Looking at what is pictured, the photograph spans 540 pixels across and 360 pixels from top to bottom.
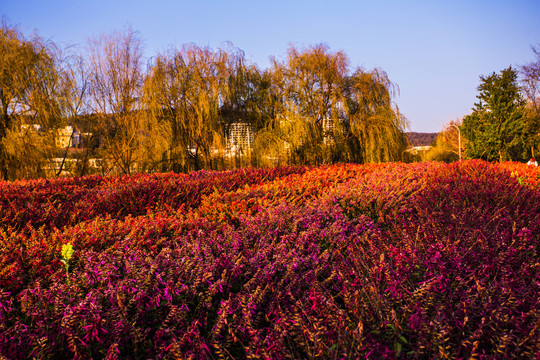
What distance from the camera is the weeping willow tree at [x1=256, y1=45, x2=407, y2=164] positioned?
52.1 feet

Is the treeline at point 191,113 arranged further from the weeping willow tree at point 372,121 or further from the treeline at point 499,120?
the treeline at point 499,120

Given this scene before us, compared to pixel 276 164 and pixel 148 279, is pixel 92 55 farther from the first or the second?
pixel 148 279

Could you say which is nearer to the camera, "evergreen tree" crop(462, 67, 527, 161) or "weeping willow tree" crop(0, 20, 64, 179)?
"weeping willow tree" crop(0, 20, 64, 179)

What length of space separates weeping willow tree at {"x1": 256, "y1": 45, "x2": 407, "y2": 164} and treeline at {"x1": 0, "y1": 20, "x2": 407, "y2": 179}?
0.05m

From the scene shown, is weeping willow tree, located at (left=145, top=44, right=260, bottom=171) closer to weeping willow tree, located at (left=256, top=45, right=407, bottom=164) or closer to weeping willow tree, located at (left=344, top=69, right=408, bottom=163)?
weeping willow tree, located at (left=256, top=45, right=407, bottom=164)

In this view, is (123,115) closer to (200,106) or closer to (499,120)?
(200,106)

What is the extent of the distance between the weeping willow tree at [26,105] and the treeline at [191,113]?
0.04 meters

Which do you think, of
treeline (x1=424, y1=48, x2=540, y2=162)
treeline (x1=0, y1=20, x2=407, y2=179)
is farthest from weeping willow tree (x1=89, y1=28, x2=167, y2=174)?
treeline (x1=424, y1=48, x2=540, y2=162)

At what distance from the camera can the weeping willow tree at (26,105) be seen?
1241 centimetres

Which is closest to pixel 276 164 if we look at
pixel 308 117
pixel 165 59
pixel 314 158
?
pixel 314 158

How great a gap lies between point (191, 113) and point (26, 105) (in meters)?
6.40

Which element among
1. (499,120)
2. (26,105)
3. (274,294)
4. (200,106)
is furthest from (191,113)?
(499,120)

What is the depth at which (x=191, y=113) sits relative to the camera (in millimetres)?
15297

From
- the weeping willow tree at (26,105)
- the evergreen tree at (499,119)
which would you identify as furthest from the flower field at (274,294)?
the evergreen tree at (499,119)
